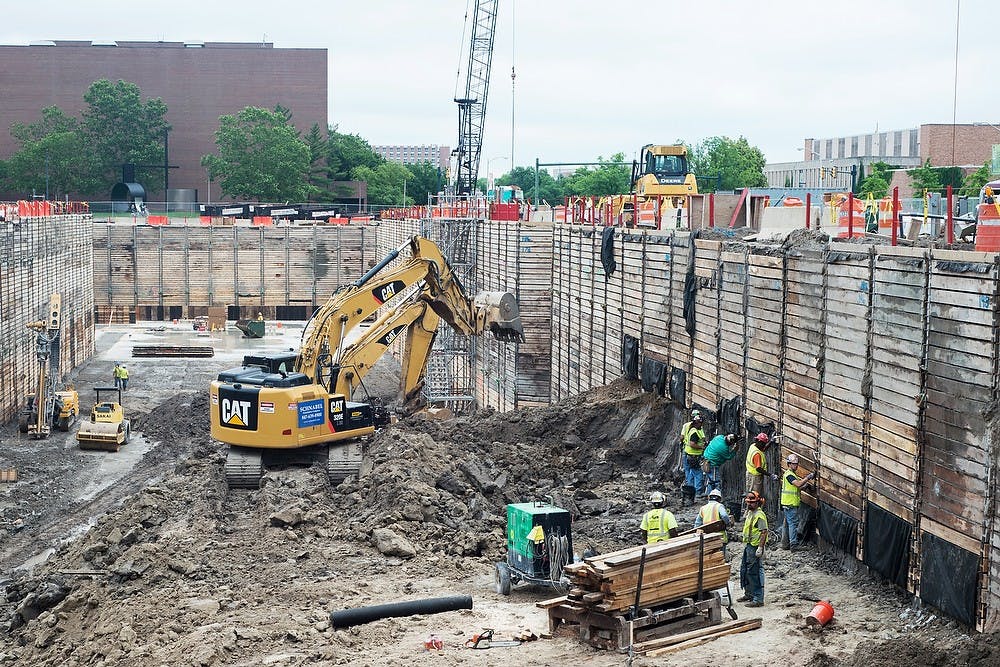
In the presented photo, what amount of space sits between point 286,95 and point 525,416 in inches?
3561

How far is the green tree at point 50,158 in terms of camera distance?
10388 centimetres

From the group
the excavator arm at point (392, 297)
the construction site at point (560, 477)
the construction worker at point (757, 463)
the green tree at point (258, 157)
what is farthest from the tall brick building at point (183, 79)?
the construction worker at point (757, 463)

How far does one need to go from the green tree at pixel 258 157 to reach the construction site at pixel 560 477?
2587 inches

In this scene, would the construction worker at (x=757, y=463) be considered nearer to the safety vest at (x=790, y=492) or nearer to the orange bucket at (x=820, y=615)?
the safety vest at (x=790, y=492)

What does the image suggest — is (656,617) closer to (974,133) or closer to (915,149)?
(974,133)

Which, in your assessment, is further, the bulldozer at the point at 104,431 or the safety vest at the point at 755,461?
the bulldozer at the point at 104,431

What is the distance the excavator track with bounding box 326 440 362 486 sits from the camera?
2578cm

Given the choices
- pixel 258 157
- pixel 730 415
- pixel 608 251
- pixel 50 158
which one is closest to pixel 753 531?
pixel 730 415

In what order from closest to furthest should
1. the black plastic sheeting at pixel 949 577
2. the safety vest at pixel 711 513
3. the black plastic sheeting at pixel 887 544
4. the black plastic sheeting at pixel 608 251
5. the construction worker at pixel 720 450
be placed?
the black plastic sheeting at pixel 949 577, the black plastic sheeting at pixel 887 544, the safety vest at pixel 711 513, the construction worker at pixel 720 450, the black plastic sheeting at pixel 608 251

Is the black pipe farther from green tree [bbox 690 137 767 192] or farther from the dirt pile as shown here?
green tree [bbox 690 137 767 192]

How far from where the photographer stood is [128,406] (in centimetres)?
4334

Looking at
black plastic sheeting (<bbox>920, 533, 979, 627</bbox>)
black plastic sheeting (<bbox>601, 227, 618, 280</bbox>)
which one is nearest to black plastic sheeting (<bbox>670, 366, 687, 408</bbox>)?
black plastic sheeting (<bbox>601, 227, 618, 280</bbox>)

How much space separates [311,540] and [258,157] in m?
88.1

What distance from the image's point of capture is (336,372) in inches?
1142
